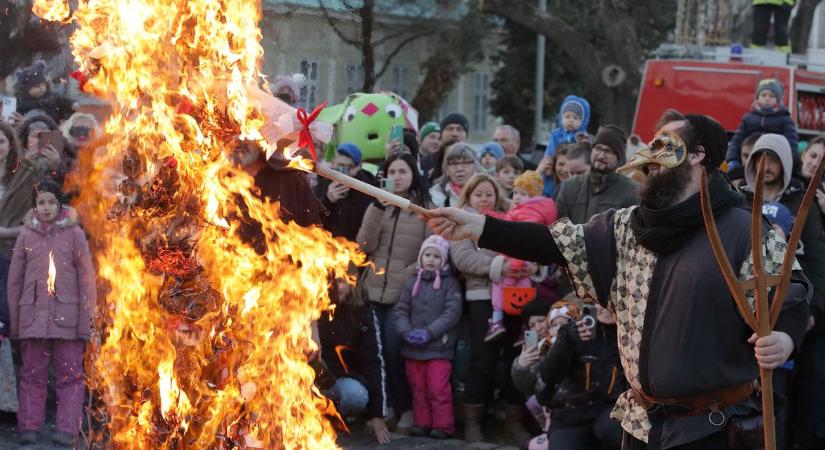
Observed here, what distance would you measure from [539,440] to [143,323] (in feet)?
10.7

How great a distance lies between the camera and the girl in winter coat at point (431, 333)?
8.33m

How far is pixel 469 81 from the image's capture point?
33.8 meters

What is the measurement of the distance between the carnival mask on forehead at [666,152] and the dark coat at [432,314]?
3.72 meters

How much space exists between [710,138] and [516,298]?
11.9 feet

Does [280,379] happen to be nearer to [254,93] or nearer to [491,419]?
[254,93]

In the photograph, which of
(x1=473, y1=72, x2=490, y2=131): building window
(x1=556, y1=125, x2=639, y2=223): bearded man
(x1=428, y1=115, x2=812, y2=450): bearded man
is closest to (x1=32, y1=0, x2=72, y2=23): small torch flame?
(x1=428, y1=115, x2=812, y2=450): bearded man

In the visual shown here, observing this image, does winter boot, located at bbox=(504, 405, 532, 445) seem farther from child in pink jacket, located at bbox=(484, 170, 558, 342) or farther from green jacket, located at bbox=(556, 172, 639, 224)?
green jacket, located at bbox=(556, 172, 639, 224)

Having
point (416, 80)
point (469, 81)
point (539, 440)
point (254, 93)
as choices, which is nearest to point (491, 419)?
point (539, 440)

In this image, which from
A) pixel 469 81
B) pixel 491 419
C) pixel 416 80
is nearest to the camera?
pixel 491 419

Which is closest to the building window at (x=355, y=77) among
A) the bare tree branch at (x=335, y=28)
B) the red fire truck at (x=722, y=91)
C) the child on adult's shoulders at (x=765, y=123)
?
the bare tree branch at (x=335, y=28)

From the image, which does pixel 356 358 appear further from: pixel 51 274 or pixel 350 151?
pixel 51 274

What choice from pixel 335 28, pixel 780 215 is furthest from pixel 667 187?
pixel 780 215

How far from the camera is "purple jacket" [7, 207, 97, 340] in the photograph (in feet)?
25.7

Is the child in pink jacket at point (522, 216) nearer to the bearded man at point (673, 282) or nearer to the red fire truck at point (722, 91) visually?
the bearded man at point (673, 282)
